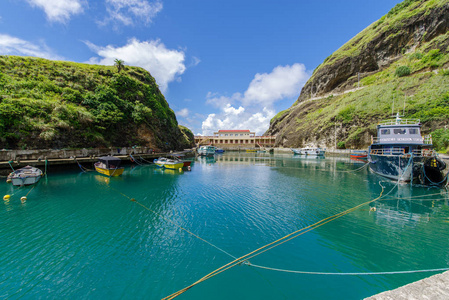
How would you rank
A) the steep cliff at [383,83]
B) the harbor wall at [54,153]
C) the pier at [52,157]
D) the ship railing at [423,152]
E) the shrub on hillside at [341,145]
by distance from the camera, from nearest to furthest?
the ship railing at [423,152] < the pier at [52,157] < the harbor wall at [54,153] < the steep cliff at [383,83] < the shrub on hillside at [341,145]

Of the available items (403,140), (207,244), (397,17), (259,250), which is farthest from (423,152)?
(397,17)

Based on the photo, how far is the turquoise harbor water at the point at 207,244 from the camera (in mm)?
6297

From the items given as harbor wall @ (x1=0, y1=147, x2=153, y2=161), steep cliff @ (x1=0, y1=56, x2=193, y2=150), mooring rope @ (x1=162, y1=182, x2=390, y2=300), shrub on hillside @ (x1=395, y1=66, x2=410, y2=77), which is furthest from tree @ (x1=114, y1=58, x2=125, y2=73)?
shrub on hillside @ (x1=395, y1=66, x2=410, y2=77)

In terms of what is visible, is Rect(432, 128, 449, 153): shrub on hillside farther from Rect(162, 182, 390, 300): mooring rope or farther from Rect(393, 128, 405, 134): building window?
Rect(162, 182, 390, 300): mooring rope

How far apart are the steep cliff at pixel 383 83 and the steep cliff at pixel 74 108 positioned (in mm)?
58113

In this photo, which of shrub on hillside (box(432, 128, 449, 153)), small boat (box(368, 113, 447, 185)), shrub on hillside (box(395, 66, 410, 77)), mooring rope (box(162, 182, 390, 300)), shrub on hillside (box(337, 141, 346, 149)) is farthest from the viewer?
shrub on hillside (box(337, 141, 346, 149))

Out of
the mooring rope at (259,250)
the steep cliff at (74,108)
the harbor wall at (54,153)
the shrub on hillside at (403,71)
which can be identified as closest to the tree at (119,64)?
the steep cliff at (74,108)

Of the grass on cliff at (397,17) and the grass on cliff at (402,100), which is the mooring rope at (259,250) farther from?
the grass on cliff at (397,17)

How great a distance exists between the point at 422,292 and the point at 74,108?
4730cm

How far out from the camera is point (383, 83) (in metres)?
62.9

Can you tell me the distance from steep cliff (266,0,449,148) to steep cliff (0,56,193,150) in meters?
58.1

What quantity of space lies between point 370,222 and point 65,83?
187ft

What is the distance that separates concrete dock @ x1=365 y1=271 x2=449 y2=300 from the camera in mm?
3824

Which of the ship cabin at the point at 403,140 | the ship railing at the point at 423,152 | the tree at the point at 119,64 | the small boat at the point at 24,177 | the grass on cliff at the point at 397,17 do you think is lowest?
the small boat at the point at 24,177
